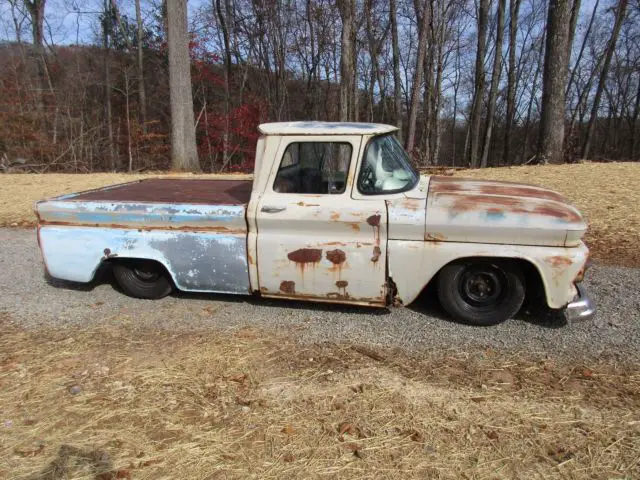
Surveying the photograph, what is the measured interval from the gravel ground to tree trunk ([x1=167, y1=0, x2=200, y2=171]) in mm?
8481

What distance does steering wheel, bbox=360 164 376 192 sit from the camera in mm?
3764

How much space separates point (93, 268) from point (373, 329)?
108 inches

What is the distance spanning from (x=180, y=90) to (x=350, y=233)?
11.1 m

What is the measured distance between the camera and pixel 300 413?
2742mm

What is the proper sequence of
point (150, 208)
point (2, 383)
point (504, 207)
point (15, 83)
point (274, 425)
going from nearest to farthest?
point (274, 425), point (2, 383), point (504, 207), point (150, 208), point (15, 83)

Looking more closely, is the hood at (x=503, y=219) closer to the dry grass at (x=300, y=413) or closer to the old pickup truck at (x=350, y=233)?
the old pickup truck at (x=350, y=233)

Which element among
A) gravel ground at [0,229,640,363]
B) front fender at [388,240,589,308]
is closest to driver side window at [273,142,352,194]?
front fender at [388,240,589,308]

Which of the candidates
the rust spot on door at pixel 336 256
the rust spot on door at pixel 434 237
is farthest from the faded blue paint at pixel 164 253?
the rust spot on door at pixel 434 237

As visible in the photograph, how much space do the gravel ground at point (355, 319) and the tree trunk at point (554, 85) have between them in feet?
24.5

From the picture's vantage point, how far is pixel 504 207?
3.51 metres

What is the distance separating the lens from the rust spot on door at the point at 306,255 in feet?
12.4

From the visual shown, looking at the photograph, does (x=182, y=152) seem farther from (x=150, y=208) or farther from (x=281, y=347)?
(x=281, y=347)

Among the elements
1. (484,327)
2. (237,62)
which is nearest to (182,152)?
(484,327)

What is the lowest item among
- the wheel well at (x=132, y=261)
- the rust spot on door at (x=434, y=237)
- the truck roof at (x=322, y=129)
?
the wheel well at (x=132, y=261)
